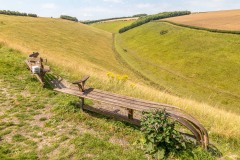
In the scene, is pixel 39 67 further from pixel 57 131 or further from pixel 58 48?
pixel 58 48

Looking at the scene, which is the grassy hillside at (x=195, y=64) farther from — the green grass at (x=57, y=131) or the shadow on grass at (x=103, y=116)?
the green grass at (x=57, y=131)

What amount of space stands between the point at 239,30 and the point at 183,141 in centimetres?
4720

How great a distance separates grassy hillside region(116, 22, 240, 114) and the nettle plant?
1832 cm

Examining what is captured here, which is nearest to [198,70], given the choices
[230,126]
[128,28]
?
[230,126]

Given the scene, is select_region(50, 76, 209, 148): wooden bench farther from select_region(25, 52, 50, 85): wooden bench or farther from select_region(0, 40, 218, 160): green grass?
select_region(25, 52, 50, 85): wooden bench

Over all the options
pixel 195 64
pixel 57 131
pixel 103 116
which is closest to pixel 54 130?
pixel 57 131

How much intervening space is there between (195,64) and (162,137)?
114 ft

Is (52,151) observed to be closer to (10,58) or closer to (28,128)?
(28,128)

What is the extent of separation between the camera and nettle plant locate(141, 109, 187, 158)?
670 centimetres

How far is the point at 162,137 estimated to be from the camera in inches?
263

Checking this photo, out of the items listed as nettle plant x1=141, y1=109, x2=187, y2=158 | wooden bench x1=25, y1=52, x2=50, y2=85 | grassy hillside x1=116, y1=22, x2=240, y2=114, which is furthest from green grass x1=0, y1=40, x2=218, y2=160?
grassy hillside x1=116, y1=22, x2=240, y2=114

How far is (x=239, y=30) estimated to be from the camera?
152 ft

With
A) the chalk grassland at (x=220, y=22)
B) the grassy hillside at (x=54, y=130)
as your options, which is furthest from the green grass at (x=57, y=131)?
the chalk grassland at (x=220, y=22)

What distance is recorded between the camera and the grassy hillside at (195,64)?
28.3 m
